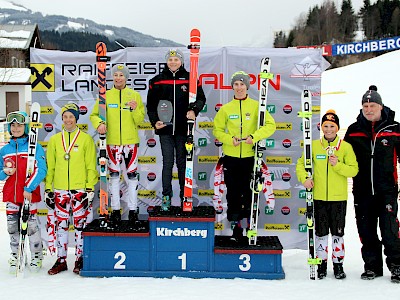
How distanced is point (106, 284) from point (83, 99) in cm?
252

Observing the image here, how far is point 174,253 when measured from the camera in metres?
4.91

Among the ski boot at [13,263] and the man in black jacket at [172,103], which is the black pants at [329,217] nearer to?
the man in black jacket at [172,103]

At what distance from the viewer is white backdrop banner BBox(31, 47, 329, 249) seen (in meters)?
6.03

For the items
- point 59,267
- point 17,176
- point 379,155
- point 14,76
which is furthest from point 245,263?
point 14,76

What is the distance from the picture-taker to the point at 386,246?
4.79 meters

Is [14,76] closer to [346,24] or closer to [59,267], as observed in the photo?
[59,267]

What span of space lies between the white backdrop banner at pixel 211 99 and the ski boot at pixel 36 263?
1.35 m

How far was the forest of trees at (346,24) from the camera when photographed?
5562cm

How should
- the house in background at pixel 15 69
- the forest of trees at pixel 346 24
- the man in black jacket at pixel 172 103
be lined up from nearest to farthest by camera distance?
1. the man in black jacket at pixel 172 103
2. the house in background at pixel 15 69
3. the forest of trees at pixel 346 24

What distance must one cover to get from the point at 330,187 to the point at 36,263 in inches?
124

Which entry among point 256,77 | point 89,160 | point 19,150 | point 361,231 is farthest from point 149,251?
point 256,77

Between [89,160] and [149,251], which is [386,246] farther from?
[89,160]

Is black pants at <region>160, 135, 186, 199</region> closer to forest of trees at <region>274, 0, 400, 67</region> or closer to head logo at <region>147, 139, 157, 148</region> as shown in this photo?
head logo at <region>147, 139, 157, 148</region>

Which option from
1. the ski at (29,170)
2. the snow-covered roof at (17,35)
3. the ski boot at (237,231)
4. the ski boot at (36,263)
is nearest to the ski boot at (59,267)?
the ski boot at (36,263)
